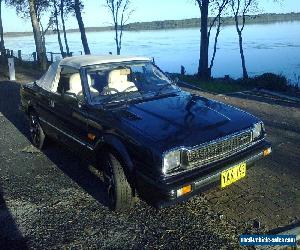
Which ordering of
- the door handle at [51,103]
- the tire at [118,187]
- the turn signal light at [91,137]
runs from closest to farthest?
the tire at [118,187]
the turn signal light at [91,137]
the door handle at [51,103]

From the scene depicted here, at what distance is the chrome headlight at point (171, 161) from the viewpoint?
3624 millimetres

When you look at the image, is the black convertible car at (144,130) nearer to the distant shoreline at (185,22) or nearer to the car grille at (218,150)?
the car grille at (218,150)

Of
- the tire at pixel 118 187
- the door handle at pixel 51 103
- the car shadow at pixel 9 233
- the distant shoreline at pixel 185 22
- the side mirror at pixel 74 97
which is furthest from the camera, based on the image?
the distant shoreline at pixel 185 22

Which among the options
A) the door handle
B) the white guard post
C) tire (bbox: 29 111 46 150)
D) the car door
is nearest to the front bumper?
the car door

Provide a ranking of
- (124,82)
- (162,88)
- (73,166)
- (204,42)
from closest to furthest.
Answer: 1. (124,82)
2. (162,88)
3. (73,166)
4. (204,42)

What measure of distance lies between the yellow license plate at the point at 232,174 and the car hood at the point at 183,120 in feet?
1.35

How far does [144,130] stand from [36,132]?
3.59 m

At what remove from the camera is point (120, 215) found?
4.39 m

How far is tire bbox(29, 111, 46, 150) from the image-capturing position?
6633 mm

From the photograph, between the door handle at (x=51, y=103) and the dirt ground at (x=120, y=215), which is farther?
the door handle at (x=51, y=103)

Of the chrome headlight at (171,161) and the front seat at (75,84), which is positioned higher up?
the front seat at (75,84)

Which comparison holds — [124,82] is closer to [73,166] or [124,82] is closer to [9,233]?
[73,166]

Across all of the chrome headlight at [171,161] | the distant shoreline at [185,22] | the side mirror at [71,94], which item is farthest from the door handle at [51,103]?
the distant shoreline at [185,22]

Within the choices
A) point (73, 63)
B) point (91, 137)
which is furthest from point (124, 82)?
point (91, 137)
